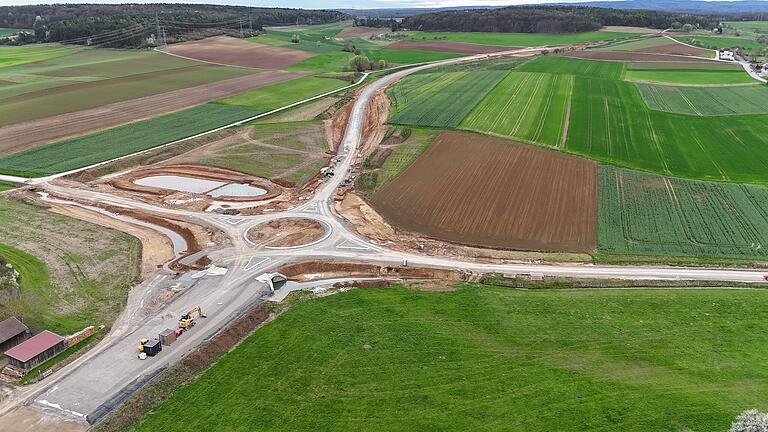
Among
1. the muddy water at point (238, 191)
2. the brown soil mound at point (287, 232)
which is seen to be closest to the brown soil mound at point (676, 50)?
the muddy water at point (238, 191)

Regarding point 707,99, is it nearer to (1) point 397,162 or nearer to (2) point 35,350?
(1) point 397,162

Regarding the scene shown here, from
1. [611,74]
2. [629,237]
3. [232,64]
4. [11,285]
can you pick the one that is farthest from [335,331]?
[232,64]

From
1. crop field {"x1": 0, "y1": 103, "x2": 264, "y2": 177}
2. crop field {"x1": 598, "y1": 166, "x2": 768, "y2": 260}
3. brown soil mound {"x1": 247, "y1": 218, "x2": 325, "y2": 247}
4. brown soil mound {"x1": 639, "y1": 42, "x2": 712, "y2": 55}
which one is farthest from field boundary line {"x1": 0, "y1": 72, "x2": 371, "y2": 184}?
brown soil mound {"x1": 639, "y1": 42, "x2": 712, "y2": 55}

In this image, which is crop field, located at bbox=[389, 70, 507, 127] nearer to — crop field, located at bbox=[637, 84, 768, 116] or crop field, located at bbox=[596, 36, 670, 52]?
crop field, located at bbox=[637, 84, 768, 116]

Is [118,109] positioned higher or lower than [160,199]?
higher

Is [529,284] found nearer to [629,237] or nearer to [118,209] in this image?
[629,237]

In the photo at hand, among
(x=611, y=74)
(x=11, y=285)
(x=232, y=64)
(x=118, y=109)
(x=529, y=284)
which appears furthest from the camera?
(x=232, y=64)

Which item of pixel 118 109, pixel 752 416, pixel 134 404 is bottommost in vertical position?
pixel 134 404
